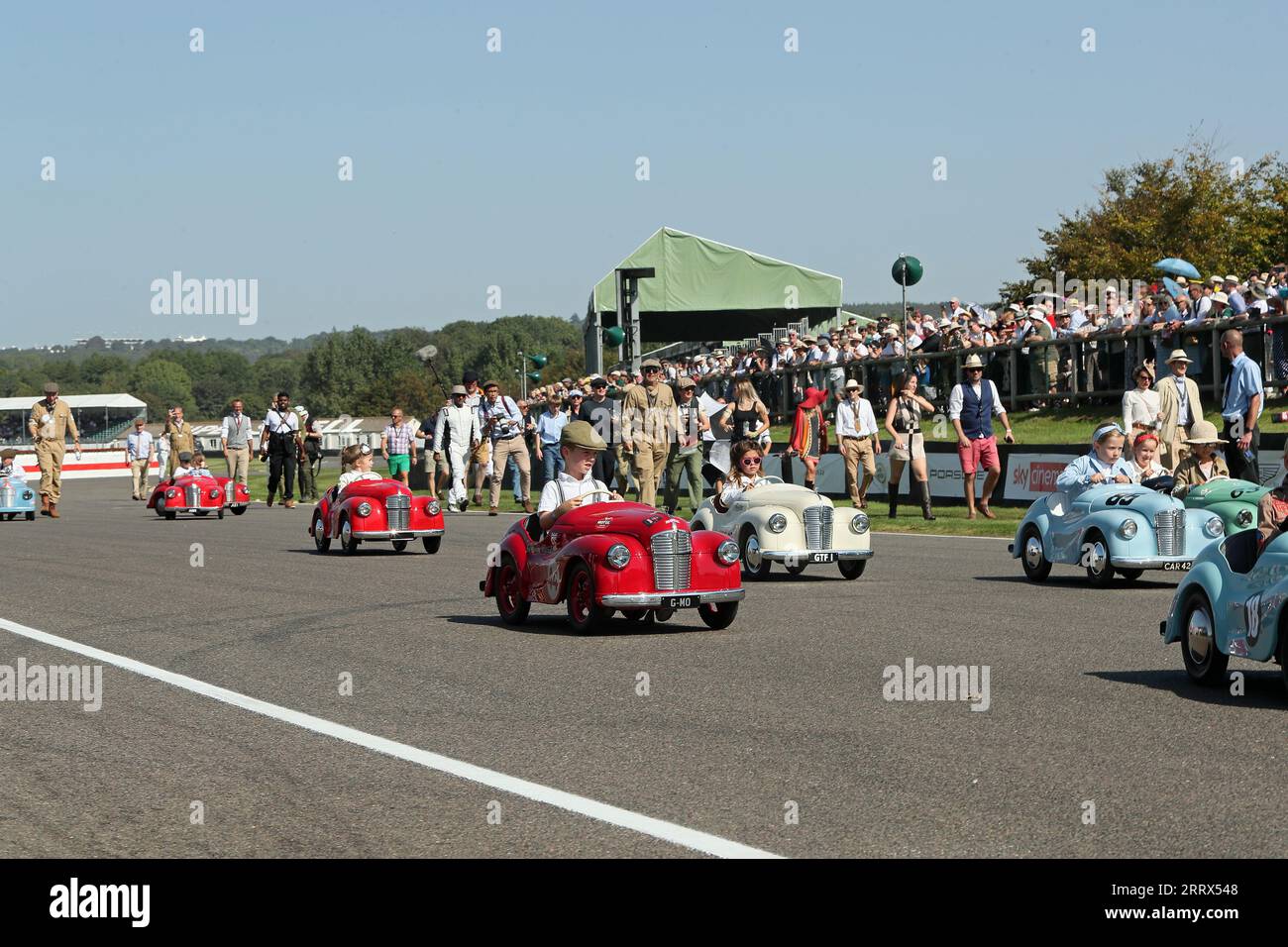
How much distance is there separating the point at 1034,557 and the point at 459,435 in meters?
14.5

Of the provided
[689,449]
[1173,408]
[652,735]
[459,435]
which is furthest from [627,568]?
[459,435]

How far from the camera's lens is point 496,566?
1265 centimetres

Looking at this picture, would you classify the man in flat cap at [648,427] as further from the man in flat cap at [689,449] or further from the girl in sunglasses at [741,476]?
the girl in sunglasses at [741,476]

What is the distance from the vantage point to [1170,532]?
13.9 metres

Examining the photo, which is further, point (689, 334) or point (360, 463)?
point (689, 334)

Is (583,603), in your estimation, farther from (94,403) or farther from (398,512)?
(94,403)

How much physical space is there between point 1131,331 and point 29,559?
15759 mm

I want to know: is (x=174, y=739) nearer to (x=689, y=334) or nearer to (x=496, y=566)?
(x=496, y=566)

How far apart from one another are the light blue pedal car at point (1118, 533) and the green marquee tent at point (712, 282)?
33.6 meters

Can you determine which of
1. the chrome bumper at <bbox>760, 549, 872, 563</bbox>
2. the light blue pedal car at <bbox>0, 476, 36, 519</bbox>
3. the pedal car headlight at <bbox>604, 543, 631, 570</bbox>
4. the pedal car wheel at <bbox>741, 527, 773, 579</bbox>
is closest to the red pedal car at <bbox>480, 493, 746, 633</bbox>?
the pedal car headlight at <bbox>604, 543, 631, 570</bbox>

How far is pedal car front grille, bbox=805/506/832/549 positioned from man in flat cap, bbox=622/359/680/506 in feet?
24.1

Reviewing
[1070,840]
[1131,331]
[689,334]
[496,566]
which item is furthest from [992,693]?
[689,334]

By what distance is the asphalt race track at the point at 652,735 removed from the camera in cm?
583

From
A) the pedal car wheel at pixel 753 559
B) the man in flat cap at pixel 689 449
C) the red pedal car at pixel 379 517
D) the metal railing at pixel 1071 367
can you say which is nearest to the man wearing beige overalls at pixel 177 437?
the metal railing at pixel 1071 367
